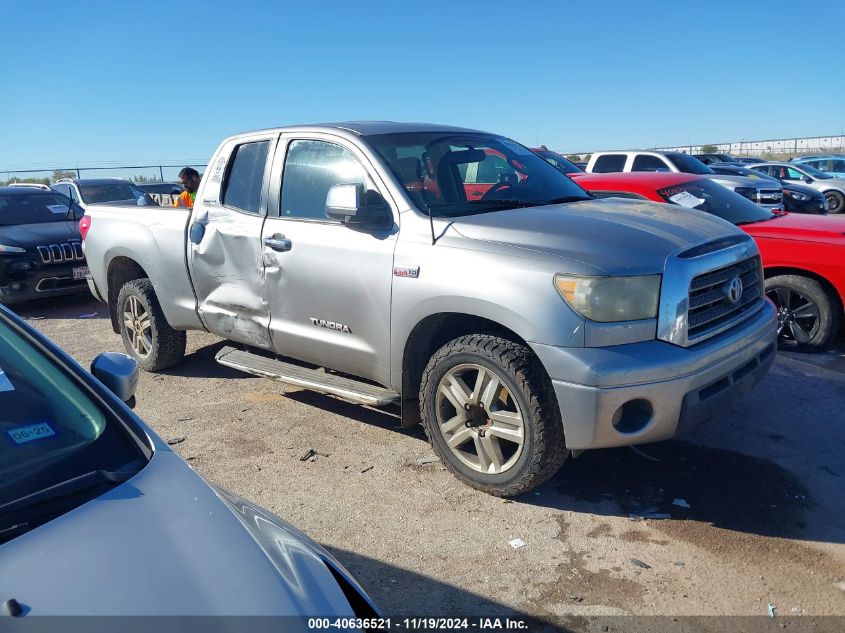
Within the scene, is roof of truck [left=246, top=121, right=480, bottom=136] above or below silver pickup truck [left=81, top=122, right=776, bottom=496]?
above

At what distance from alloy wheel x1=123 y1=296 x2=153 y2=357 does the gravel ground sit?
97 centimetres

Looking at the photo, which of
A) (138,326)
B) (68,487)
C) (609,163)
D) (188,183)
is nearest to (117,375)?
(68,487)

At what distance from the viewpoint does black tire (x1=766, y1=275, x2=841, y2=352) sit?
20.4ft

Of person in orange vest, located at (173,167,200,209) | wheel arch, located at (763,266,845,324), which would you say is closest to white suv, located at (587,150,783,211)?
wheel arch, located at (763,266,845,324)

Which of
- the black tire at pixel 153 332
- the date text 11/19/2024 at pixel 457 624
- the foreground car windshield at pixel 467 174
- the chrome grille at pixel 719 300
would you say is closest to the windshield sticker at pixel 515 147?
the foreground car windshield at pixel 467 174

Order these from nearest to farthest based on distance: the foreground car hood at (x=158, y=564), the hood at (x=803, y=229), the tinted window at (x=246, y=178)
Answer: the foreground car hood at (x=158, y=564)
the tinted window at (x=246, y=178)
the hood at (x=803, y=229)

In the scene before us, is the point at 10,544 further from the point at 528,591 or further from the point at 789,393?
the point at 789,393

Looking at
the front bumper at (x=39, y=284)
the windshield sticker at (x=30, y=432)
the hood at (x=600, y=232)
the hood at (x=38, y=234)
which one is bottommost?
the front bumper at (x=39, y=284)

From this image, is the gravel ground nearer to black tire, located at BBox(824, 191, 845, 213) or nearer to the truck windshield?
the truck windshield

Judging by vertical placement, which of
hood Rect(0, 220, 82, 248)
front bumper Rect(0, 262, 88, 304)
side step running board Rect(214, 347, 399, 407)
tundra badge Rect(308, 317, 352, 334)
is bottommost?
front bumper Rect(0, 262, 88, 304)

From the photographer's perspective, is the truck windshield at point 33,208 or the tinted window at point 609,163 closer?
the truck windshield at point 33,208

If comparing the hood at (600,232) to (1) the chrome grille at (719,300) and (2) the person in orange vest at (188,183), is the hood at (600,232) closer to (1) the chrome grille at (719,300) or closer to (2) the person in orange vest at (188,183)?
(1) the chrome grille at (719,300)

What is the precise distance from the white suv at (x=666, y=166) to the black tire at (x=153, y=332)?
977 cm

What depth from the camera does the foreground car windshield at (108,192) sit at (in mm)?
13828
